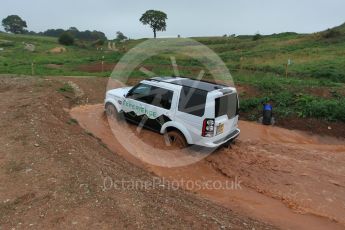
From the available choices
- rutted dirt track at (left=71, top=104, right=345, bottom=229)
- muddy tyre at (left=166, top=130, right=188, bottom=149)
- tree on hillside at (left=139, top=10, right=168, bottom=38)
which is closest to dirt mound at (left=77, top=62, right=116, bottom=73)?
rutted dirt track at (left=71, top=104, right=345, bottom=229)

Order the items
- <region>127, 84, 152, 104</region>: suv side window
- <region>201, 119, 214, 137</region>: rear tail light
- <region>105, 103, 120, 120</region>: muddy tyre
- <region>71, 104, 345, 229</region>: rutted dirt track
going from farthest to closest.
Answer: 1. <region>105, 103, 120, 120</region>: muddy tyre
2. <region>127, 84, 152, 104</region>: suv side window
3. <region>201, 119, 214, 137</region>: rear tail light
4. <region>71, 104, 345, 229</region>: rutted dirt track

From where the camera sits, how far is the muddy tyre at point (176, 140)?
8.55 meters

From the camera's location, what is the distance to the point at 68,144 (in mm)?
7426

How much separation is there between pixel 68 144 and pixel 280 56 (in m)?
24.9

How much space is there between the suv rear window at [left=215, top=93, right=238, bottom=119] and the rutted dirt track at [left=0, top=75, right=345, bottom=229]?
1.19 meters

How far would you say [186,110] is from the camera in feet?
27.1

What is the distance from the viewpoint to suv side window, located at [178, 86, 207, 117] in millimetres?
7984

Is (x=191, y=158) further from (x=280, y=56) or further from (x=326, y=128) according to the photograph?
(x=280, y=56)

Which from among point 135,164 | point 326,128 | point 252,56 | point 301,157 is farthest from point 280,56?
point 135,164

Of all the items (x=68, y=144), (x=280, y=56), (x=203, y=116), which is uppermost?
(x=280, y=56)

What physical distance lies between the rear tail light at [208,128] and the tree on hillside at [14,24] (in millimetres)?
106345

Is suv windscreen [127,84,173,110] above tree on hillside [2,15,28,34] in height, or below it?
below

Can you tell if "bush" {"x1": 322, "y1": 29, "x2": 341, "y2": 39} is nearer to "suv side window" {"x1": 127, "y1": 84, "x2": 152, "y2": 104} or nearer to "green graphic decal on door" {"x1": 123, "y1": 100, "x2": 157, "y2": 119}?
"suv side window" {"x1": 127, "y1": 84, "x2": 152, "y2": 104}

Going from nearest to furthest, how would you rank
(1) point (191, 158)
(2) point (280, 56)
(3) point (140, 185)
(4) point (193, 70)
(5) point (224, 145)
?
(3) point (140, 185)
(1) point (191, 158)
(5) point (224, 145)
(4) point (193, 70)
(2) point (280, 56)
